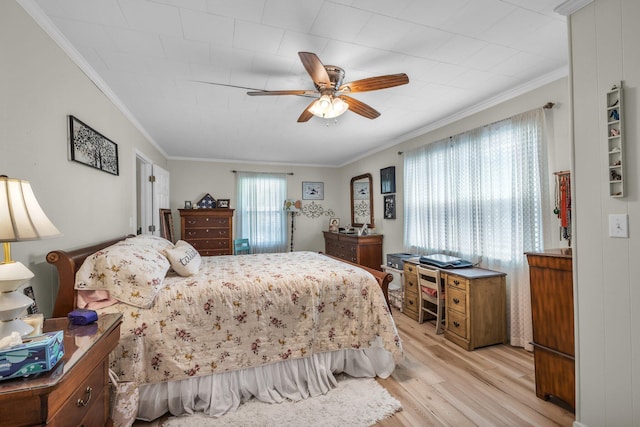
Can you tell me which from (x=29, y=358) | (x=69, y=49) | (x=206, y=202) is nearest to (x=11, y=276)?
(x=29, y=358)

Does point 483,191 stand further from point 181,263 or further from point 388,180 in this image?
point 181,263

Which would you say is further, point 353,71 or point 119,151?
point 119,151

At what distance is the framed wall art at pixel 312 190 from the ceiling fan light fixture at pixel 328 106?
411cm

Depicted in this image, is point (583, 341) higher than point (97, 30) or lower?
lower

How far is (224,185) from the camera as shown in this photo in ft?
19.4

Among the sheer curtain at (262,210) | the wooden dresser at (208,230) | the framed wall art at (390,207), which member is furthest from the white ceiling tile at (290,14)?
the sheer curtain at (262,210)

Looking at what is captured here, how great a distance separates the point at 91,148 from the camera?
2.28 meters

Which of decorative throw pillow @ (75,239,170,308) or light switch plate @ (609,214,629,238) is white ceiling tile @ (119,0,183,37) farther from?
light switch plate @ (609,214,629,238)

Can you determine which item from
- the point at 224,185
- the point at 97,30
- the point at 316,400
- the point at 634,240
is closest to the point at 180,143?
the point at 224,185

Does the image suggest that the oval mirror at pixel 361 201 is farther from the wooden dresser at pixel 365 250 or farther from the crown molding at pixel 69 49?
the crown molding at pixel 69 49

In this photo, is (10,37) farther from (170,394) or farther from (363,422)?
(363,422)

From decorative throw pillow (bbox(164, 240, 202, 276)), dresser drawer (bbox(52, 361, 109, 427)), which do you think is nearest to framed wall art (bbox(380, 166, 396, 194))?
decorative throw pillow (bbox(164, 240, 202, 276))

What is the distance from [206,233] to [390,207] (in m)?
3.29

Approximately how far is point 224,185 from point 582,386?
5718 mm
